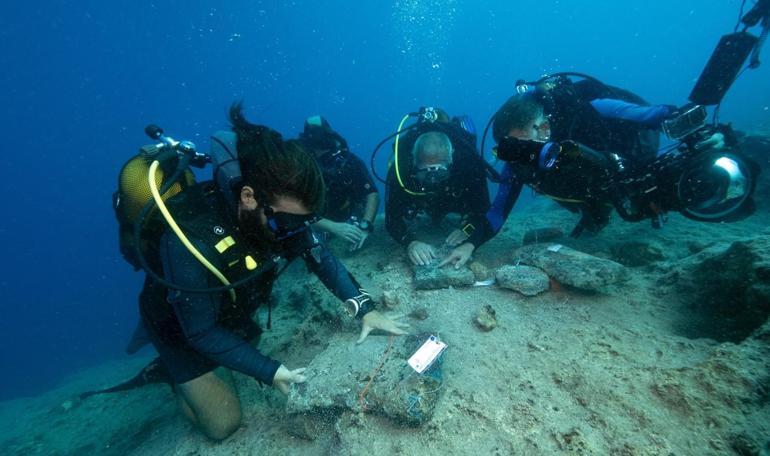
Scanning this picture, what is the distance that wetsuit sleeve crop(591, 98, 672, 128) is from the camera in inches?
146

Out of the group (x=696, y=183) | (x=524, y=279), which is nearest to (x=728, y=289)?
(x=696, y=183)

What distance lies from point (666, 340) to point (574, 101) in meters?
2.88

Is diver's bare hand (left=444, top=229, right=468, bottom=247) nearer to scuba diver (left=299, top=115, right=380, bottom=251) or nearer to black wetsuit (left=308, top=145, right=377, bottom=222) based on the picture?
scuba diver (left=299, top=115, right=380, bottom=251)

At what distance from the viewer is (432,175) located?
15.7ft

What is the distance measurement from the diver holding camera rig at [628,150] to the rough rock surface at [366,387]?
2161 millimetres

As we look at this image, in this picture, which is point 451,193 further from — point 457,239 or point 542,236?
point 542,236

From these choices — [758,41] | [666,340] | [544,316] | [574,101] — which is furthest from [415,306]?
[758,41]

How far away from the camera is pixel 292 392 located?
2861 mm

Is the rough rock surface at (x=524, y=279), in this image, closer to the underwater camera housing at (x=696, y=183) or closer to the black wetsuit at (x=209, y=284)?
the underwater camera housing at (x=696, y=183)

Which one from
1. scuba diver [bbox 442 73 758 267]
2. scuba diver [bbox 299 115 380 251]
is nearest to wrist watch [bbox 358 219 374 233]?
scuba diver [bbox 299 115 380 251]

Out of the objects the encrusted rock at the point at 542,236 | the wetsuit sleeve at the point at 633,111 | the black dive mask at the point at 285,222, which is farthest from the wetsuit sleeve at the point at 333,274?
the wetsuit sleeve at the point at 633,111

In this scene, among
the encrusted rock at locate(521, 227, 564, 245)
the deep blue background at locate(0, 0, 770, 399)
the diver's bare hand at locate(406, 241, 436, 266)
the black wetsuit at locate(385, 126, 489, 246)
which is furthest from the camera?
the deep blue background at locate(0, 0, 770, 399)

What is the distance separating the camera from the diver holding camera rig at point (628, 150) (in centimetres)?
334

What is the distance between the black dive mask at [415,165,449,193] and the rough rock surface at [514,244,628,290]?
160 cm
